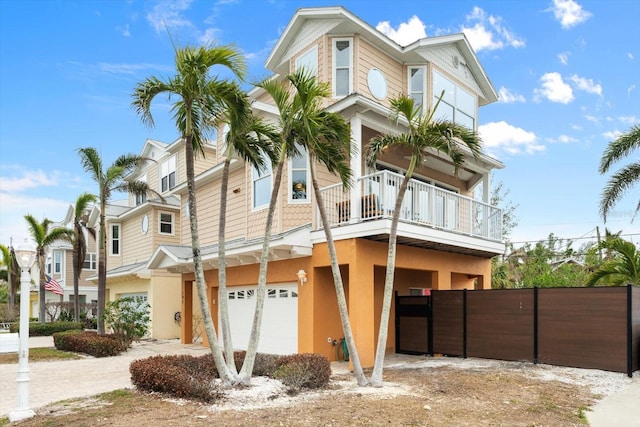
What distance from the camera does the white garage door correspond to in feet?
44.7

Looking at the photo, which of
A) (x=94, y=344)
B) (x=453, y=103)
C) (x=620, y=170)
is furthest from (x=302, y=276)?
(x=620, y=170)

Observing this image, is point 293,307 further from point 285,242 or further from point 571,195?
point 571,195

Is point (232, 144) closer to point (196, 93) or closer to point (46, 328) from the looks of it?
point (196, 93)

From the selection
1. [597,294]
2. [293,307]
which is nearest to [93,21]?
[293,307]

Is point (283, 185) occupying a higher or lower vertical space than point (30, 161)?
lower

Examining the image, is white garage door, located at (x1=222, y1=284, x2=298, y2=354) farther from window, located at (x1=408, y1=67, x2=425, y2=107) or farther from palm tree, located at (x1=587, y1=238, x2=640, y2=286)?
palm tree, located at (x1=587, y1=238, x2=640, y2=286)

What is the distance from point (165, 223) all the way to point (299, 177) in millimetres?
12355

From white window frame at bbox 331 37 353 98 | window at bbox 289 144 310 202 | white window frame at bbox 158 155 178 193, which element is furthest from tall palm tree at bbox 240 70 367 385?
white window frame at bbox 158 155 178 193

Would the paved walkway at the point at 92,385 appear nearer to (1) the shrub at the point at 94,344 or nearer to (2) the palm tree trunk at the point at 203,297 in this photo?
(1) the shrub at the point at 94,344

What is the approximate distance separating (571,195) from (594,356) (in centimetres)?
1987

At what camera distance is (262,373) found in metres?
9.78

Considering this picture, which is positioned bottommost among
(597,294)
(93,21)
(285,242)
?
(597,294)

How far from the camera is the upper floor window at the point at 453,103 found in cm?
1630

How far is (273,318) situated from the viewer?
14.3 metres
